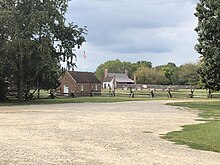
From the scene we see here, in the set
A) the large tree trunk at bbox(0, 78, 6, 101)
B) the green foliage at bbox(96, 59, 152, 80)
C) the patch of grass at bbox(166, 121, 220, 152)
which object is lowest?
the patch of grass at bbox(166, 121, 220, 152)

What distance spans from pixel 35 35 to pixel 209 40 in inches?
623

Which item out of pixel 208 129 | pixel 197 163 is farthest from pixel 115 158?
pixel 208 129

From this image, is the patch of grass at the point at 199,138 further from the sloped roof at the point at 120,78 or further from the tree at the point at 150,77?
the sloped roof at the point at 120,78

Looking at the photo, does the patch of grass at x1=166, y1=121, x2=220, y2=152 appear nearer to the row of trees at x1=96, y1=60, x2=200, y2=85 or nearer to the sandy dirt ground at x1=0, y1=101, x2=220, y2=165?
the sandy dirt ground at x1=0, y1=101, x2=220, y2=165

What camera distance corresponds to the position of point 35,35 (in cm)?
3788

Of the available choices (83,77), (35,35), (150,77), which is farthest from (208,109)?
(150,77)

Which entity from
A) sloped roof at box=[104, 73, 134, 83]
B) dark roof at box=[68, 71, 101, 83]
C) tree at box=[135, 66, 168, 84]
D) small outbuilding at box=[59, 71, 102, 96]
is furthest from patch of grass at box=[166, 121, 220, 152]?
sloped roof at box=[104, 73, 134, 83]

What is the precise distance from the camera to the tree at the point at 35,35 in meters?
35.8

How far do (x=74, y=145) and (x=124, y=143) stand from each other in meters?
1.66

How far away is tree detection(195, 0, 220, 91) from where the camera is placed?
3275cm

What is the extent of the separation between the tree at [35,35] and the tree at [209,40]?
13.0 m

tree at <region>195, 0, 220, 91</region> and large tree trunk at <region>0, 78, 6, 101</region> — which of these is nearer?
tree at <region>195, 0, 220, 91</region>

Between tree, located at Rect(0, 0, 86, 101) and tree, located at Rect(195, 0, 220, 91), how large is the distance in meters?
13.0

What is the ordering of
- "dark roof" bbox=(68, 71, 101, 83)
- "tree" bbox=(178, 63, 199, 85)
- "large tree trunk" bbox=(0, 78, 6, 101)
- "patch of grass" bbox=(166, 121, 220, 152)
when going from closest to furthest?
"patch of grass" bbox=(166, 121, 220, 152)
"large tree trunk" bbox=(0, 78, 6, 101)
"dark roof" bbox=(68, 71, 101, 83)
"tree" bbox=(178, 63, 199, 85)
